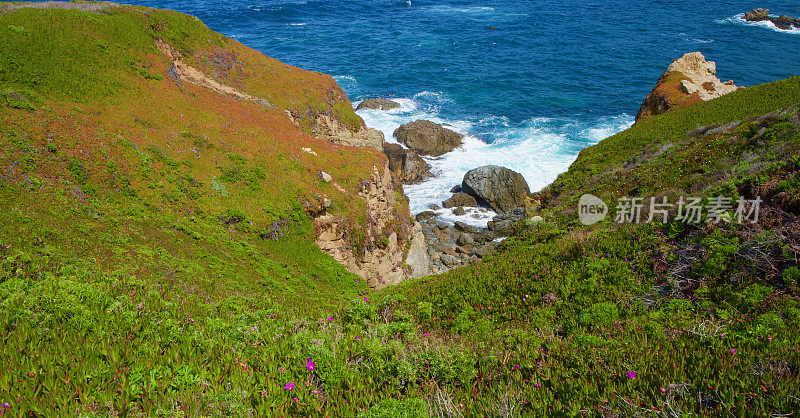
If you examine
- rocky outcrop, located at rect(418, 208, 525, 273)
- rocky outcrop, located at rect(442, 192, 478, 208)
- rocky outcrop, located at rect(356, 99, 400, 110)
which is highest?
Result: rocky outcrop, located at rect(356, 99, 400, 110)

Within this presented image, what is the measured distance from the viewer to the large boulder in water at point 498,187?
136ft

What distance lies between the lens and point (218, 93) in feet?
108

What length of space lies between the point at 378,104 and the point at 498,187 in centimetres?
2783

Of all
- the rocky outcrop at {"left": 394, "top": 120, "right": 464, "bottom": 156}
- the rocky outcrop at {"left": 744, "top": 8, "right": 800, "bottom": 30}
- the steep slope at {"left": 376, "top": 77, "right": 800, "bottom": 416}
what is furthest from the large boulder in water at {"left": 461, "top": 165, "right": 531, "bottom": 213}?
the rocky outcrop at {"left": 744, "top": 8, "right": 800, "bottom": 30}

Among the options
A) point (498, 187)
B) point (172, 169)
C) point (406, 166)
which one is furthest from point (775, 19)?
point (172, 169)

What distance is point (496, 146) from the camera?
5266cm

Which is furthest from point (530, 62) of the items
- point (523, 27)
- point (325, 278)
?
point (325, 278)

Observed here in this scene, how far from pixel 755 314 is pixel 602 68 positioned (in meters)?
76.6

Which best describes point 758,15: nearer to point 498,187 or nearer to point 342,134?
point 498,187

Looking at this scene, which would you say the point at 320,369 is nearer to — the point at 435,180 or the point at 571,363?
the point at 571,363

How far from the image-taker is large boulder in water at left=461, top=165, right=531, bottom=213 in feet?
136

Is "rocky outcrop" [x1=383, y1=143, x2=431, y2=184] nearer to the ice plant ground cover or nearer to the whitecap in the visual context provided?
the ice plant ground cover

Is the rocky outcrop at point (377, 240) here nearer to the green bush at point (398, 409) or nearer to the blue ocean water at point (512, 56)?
the blue ocean water at point (512, 56)

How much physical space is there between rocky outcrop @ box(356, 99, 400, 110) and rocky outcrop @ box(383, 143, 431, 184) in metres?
14.1
